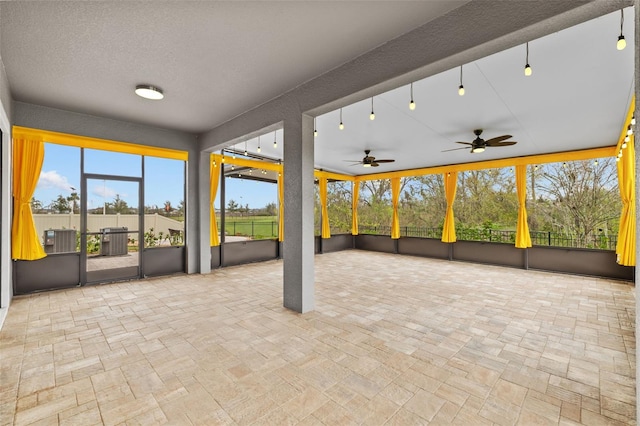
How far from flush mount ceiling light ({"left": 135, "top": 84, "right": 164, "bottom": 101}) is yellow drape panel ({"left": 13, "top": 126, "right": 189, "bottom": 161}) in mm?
1830

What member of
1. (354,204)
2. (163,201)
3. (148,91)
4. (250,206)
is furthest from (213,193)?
(354,204)

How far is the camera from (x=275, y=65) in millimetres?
3311

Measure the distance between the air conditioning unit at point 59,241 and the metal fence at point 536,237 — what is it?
881 centimetres

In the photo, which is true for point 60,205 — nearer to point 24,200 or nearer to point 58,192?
point 58,192

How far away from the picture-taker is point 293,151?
399 cm

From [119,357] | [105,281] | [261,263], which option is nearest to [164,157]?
[105,281]

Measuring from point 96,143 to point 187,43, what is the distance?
3.44m

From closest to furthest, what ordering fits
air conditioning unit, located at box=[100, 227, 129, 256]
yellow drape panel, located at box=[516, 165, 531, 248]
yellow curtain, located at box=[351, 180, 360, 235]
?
air conditioning unit, located at box=[100, 227, 129, 256]
yellow drape panel, located at box=[516, 165, 531, 248]
yellow curtain, located at box=[351, 180, 360, 235]

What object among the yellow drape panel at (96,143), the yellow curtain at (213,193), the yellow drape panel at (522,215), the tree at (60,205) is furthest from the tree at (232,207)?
the yellow drape panel at (522,215)

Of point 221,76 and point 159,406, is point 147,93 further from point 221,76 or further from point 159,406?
point 159,406

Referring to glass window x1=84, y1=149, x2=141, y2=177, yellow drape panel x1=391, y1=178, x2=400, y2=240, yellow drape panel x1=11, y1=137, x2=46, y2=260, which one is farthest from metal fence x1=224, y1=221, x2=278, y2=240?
yellow drape panel x1=391, y1=178, x2=400, y2=240

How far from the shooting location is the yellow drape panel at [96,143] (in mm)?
4402

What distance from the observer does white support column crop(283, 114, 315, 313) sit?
3869mm

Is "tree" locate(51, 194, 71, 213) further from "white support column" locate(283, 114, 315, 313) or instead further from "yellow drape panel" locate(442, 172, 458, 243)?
"yellow drape panel" locate(442, 172, 458, 243)
